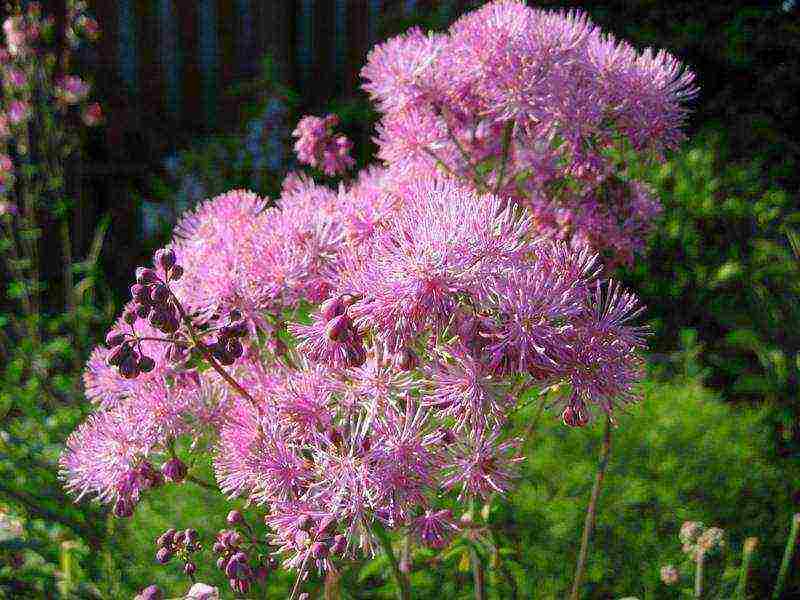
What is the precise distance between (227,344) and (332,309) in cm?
20

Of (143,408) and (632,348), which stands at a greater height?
(632,348)

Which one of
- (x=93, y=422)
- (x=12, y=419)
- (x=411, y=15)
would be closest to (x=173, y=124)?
(x=411, y=15)

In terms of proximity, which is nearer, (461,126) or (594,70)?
(594,70)

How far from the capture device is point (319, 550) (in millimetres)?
1020

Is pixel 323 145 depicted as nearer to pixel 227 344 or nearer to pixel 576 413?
pixel 227 344

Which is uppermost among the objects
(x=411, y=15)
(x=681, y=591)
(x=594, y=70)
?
(x=594, y=70)

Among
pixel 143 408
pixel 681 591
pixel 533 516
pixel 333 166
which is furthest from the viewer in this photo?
pixel 533 516

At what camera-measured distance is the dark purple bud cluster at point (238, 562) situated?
120cm

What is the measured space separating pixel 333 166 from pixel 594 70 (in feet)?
2.05

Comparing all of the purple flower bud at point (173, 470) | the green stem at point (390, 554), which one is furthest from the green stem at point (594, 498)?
the purple flower bud at point (173, 470)

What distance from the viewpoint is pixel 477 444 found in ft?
3.64

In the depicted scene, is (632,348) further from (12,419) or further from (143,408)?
(12,419)

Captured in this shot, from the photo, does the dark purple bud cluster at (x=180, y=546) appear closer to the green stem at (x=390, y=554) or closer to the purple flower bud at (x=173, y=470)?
the purple flower bud at (x=173, y=470)

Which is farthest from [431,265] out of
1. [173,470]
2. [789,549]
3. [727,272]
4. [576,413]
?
[727,272]
